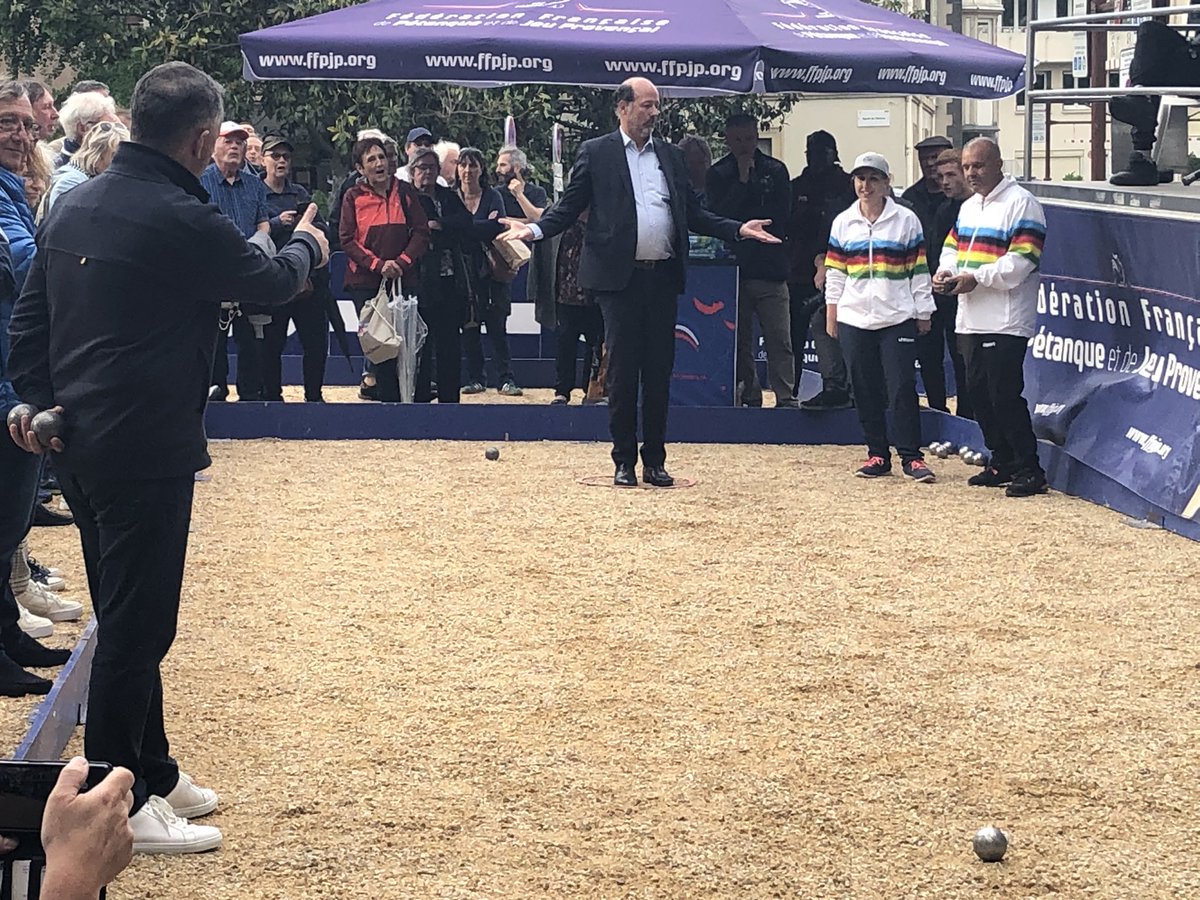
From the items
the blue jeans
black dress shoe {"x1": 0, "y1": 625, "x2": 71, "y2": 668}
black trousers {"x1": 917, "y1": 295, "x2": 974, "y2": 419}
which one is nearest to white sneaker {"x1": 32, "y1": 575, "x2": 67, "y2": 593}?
black dress shoe {"x1": 0, "y1": 625, "x2": 71, "y2": 668}

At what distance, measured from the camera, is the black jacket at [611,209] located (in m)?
10.7

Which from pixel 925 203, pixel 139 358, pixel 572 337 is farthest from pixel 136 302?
pixel 572 337

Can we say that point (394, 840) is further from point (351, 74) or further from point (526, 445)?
point (351, 74)

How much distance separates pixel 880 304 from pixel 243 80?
16265 mm

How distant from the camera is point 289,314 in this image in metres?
14.0

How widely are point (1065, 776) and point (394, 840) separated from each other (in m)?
1.99

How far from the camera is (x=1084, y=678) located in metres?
6.80

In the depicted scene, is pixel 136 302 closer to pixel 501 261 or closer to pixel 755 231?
pixel 755 231

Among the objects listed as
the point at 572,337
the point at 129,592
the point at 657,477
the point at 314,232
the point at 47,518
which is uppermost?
the point at 314,232

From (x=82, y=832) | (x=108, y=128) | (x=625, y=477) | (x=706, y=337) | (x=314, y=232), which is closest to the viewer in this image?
(x=82, y=832)

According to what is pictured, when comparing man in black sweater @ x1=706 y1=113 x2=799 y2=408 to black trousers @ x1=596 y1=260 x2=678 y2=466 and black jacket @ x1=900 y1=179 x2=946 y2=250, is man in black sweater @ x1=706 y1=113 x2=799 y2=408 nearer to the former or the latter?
black jacket @ x1=900 y1=179 x2=946 y2=250

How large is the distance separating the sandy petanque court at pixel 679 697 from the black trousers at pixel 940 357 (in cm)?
264

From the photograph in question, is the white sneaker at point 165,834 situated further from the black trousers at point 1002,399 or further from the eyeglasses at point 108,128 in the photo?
the black trousers at point 1002,399

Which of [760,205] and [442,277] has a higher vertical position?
[760,205]
